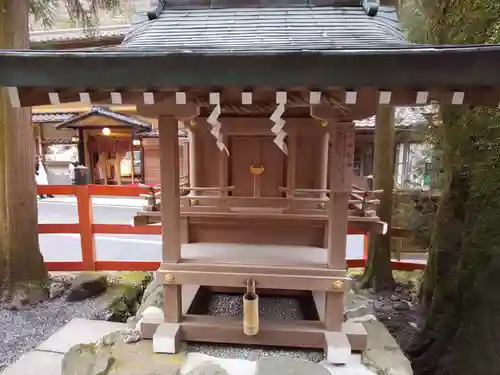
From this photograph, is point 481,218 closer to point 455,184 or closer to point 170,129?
point 455,184

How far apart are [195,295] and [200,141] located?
1.57 meters

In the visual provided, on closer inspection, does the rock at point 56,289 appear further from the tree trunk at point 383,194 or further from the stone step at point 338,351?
the tree trunk at point 383,194

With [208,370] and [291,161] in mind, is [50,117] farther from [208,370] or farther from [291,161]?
[208,370]

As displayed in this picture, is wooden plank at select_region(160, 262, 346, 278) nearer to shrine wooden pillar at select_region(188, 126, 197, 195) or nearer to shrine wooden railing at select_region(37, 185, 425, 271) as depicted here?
shrine wooden pillar at select_region(188, 126, 197, 195)

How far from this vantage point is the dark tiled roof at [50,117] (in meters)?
11.4

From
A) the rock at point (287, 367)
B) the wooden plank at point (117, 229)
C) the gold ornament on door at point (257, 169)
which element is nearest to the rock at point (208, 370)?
the rock at point (287, 367)

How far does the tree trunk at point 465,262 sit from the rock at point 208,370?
2.62m

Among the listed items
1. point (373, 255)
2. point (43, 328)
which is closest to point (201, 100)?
point (43, 328)

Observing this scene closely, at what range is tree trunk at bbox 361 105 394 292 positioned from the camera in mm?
5398

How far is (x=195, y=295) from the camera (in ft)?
11.3

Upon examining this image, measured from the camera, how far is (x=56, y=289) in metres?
5.13

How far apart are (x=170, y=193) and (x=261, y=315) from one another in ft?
5.64

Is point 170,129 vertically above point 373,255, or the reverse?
point 170,129

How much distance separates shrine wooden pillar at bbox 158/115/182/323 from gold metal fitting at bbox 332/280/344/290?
1.18 meters
